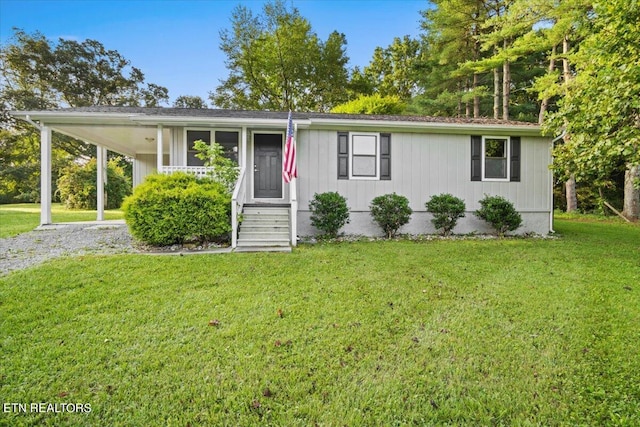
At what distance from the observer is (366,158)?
873cm

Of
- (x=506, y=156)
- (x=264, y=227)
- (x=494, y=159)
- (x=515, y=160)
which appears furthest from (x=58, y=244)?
(x=515, y=160)

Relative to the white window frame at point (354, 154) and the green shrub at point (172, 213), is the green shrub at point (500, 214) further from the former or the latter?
the green shrub at point (172, 213)

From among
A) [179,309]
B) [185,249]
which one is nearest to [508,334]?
[179,309]

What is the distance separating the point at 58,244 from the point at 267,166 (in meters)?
5.08

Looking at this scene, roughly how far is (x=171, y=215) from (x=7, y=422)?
191 inches

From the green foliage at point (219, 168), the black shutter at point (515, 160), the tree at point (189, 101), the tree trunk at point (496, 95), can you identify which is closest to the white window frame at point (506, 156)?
the black shutter at point (515, 160)

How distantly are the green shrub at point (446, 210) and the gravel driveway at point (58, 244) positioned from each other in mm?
7060

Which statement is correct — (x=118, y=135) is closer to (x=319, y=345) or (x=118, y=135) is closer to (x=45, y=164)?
(x=45, y=164)

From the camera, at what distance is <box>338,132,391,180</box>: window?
863cm

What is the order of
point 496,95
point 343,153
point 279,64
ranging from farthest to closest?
point 279,64, point 496,95, point 343,153

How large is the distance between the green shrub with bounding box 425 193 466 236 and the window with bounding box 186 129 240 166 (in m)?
5.61

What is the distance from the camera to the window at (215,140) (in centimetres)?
876

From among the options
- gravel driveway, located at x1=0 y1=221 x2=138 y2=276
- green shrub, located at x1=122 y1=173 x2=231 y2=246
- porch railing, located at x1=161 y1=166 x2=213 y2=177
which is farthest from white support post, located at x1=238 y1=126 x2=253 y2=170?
gravel driveway, located at x1=0 y1=221 x2=138 y2=276

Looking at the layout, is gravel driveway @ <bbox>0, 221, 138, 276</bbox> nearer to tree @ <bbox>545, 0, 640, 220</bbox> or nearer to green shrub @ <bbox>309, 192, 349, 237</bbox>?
green shrub @ <bbox>309, 192, 349, 237</bbox>
